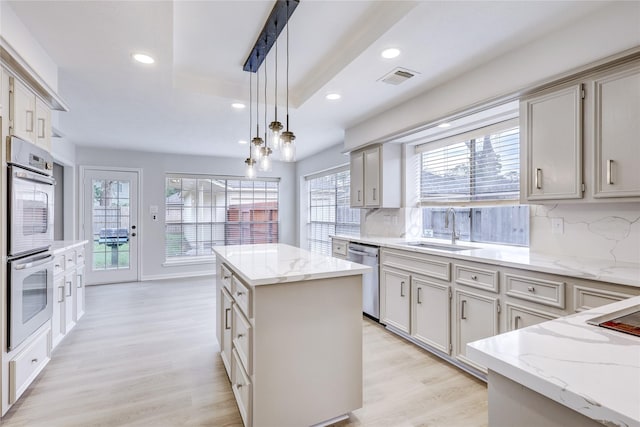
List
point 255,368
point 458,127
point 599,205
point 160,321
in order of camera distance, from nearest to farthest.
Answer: point 255,368, point 599,205, point 458,127, point 160,321

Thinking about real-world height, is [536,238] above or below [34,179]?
below

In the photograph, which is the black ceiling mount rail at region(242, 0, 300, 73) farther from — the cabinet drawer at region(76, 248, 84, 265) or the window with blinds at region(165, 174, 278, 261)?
the window with blinds at region(165, 174, 278, 261)

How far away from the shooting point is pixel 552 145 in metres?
2.13

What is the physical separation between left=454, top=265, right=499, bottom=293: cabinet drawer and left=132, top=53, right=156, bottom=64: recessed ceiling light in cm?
286

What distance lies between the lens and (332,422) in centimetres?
192

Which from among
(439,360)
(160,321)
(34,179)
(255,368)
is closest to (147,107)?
(34,179)

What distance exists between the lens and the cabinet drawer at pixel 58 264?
2906mm

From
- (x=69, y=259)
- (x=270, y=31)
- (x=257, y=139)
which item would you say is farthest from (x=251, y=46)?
(x=69, y=259)

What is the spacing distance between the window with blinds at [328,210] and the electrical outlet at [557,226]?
9.56 ft

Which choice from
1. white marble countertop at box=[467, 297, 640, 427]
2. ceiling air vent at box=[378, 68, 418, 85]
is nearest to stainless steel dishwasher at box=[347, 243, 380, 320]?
ceiling air vent at box=[378, 68, 418, 85]

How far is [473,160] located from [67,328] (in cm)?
447

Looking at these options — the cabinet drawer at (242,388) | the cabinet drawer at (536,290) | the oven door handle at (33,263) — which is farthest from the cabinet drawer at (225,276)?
the cabinet drawer at (536,290)

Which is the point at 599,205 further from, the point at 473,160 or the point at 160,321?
the point at 160,321

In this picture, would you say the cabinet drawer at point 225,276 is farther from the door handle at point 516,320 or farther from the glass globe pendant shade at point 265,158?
the door handle at point 516,320
